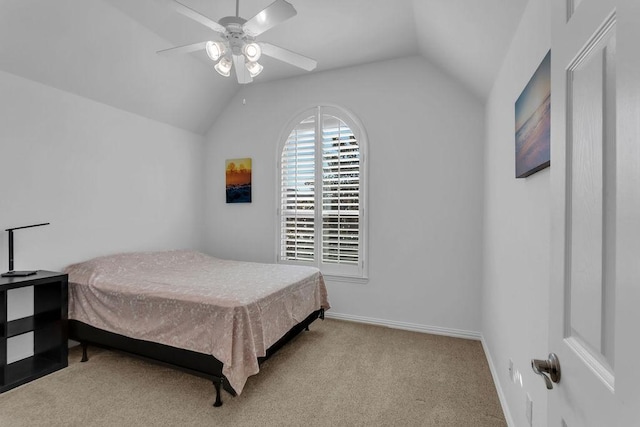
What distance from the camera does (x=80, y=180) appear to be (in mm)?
3127

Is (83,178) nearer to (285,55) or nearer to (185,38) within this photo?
(185,38)

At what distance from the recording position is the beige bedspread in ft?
7.00

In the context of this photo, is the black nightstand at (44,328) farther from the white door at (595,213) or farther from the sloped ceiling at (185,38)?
the white door at (595,213)

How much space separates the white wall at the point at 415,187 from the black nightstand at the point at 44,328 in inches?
102

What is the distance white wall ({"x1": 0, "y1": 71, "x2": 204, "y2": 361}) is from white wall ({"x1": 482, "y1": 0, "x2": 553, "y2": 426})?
365 centimetres

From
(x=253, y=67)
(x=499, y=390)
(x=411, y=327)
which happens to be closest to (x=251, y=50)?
(x=253, y=67)

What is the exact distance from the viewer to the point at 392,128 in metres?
3.61

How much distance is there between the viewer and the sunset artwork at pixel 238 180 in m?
4.30

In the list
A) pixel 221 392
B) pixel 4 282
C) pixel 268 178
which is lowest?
pixel 221 392

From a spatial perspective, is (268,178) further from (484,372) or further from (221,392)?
(484,372)

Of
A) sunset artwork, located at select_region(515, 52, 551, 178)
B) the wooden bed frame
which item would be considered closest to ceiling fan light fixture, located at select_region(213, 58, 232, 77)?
sunset artwork, located at select_region(515, 52, 551, 178)

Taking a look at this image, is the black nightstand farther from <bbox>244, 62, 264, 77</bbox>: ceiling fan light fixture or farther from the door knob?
the door knob

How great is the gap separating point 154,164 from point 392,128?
9.36 ft

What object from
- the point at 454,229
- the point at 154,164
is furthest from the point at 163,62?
the point at 454,229
